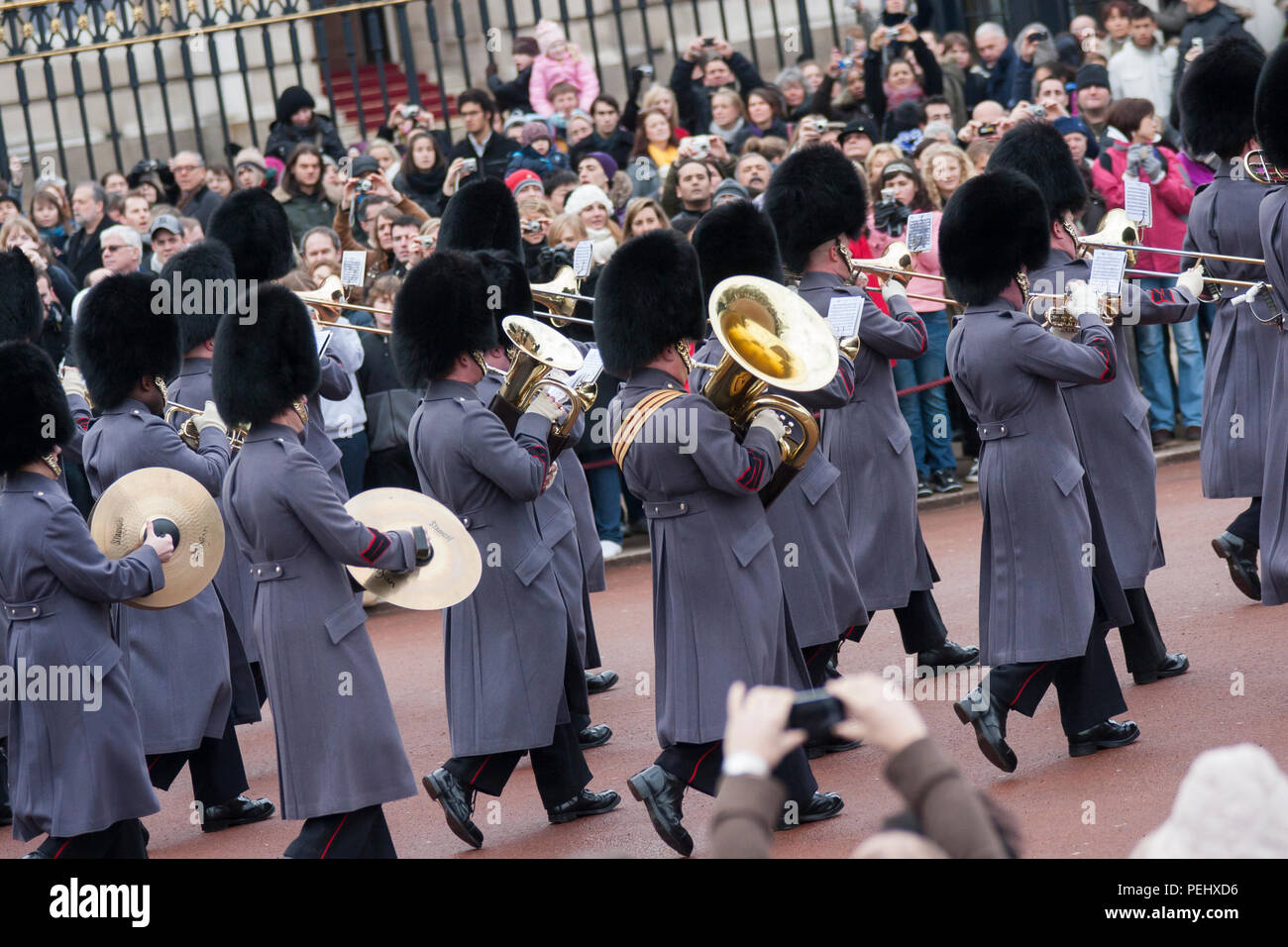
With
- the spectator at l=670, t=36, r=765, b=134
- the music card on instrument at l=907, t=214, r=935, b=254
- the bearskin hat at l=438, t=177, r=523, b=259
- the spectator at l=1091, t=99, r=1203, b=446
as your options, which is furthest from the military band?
the spectator at l=670, t=36, r=765, b=134

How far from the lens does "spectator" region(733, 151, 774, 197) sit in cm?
1064

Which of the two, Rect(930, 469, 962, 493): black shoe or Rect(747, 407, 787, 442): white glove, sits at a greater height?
Rect(747, 407, 787, 442): white glove

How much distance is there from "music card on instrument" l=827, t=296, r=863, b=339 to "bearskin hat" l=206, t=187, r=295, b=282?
2986 mm

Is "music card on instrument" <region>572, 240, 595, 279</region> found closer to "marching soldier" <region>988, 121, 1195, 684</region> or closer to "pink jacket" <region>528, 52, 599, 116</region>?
"marching soldier" <region>988, 121, 1195, 684</region>

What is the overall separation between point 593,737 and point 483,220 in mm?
2239

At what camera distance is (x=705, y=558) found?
17.3 ft

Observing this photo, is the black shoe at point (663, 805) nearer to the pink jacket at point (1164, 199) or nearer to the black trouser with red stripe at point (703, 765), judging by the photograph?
the black trouser with red stripe at point (703, 765)

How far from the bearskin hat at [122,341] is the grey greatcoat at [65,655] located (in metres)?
1.08

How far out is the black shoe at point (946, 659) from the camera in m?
7.03

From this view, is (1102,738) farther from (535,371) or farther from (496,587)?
(535,371)

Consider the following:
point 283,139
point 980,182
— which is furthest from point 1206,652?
point 283,139

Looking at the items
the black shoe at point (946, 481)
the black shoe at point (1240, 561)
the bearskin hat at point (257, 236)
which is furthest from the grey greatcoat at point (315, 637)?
the black shoe at point (946, 481)

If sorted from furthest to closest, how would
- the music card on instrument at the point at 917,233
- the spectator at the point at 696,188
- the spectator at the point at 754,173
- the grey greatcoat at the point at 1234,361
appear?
the spectator at the point at 754,173, the spectator at the point at 696,188, the music card on instrument at the point at 917,233, the grey greatcoat at the point at 1234,361

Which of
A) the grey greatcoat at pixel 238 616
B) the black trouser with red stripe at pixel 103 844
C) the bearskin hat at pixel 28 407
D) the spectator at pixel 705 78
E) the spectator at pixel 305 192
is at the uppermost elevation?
the spectator at pixel 705 78
